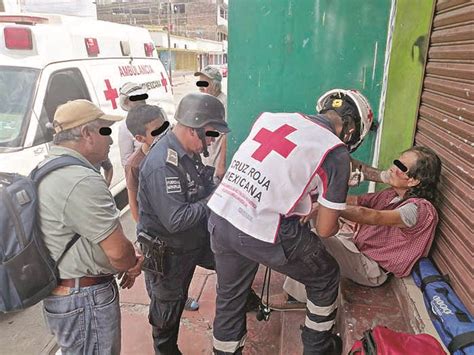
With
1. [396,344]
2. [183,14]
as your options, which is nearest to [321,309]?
[396,344]

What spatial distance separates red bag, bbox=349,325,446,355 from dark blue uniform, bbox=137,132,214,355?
1.05 metres

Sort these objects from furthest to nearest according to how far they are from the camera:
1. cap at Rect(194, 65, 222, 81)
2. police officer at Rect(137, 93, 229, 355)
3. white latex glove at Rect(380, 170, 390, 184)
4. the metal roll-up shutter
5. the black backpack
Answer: cap at Rect(194, 65, 222, 81), white latex glove at Rect(380, 170, 390, 184), police officer at Rect(137, 93, 229, 355), the metal roll-up shutter, the black backpack

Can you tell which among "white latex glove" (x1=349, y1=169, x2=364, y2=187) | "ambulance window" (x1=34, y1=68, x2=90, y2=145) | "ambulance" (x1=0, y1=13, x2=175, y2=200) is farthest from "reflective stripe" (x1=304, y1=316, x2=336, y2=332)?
"ambulance window" (x1=34, y1=68, x2=90, y2=145)

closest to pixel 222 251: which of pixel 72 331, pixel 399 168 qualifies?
pixel 72 331

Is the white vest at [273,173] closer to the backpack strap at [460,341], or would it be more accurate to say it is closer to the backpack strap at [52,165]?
the backpack strap at [52,165]

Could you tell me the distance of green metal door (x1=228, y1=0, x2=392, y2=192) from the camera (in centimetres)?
339

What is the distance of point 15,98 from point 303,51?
272 centimetres

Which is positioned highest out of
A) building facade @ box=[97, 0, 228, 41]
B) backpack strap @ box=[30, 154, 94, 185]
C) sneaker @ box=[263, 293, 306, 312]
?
building facade @ box=[97, 0, 228, 41]

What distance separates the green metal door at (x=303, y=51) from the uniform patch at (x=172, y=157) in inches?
Result: 70.7

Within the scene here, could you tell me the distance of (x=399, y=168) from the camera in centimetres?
233

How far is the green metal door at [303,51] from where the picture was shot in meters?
3.39

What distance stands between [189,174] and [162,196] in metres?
0.23

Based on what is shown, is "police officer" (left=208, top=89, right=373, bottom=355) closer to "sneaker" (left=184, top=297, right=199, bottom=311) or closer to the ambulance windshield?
"sneaker" (left=184, top=297, right=199, bottom=311)

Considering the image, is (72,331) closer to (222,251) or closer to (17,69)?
(222,251)
